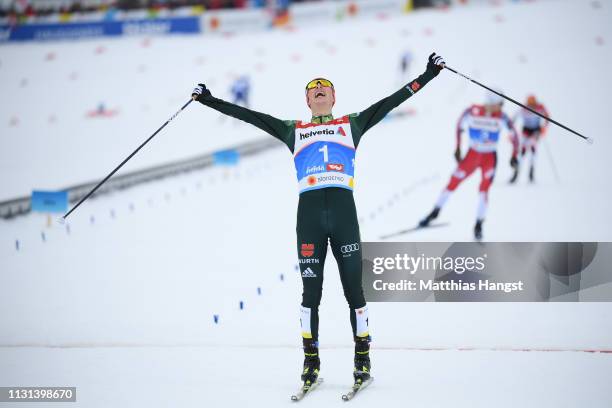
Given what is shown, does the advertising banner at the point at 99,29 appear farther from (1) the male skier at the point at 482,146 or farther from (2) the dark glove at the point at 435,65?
(2) the dark glove at the point at 435,65

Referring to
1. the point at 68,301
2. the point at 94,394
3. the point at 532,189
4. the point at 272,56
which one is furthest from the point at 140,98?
the point at 94,394

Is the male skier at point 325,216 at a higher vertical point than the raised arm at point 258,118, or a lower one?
lower

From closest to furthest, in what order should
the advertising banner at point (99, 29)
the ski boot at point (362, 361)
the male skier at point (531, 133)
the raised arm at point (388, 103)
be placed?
the ski boot at point (362, 361), the raised arm at point (388, 103), the male skier at point (531, 133), the advertising banner at point (99, 29)

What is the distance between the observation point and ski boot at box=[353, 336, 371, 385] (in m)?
4.79

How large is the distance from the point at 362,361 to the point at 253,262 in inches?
161

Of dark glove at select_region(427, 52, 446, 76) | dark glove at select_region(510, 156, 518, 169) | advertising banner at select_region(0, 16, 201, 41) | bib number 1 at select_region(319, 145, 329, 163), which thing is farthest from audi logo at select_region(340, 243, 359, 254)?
advertising banner at select_region(0, 16, 201, 41)

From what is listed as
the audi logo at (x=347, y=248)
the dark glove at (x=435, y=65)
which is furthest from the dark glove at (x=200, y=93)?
the dark glove at (x=435, y=65)

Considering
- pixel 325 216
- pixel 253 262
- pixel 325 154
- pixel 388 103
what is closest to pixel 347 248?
pixel 325 216

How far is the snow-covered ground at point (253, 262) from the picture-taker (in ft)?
16.5

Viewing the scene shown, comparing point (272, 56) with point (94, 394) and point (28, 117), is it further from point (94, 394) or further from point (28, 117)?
point (94, 394)

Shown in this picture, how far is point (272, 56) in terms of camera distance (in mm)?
33094

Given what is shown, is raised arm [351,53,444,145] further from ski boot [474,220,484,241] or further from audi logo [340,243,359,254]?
ski boot [474,220,484,241]

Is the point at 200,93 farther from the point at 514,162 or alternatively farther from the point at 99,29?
the point at 99,29

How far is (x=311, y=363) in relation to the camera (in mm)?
4867
